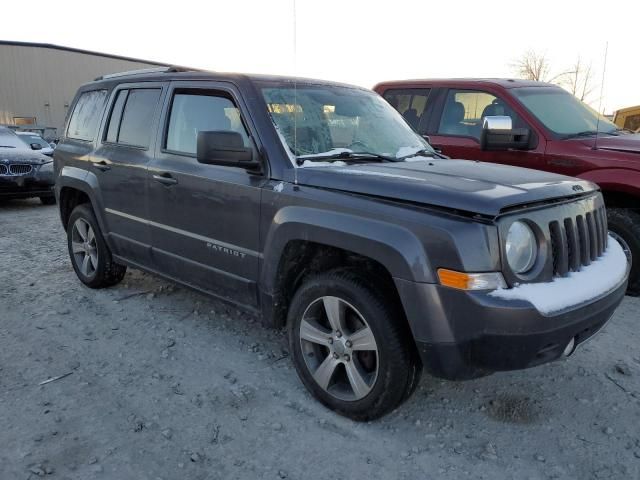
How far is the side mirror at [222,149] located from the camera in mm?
2877

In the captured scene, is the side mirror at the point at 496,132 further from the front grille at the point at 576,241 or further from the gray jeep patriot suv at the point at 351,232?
the front grille at the point at 576,241

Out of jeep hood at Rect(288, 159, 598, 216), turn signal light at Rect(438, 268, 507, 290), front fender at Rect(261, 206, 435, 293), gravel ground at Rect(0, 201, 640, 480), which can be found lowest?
gravel ground at Rect(0, 201, 640, 480)

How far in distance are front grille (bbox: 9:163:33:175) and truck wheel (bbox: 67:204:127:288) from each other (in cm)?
566

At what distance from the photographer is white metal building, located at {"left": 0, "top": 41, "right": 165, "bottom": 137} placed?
36406mm

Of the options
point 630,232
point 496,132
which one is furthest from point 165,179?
point 630,232

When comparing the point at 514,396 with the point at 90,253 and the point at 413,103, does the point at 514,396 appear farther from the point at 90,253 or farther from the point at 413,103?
the point at 413,103

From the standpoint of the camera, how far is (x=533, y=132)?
5.15 m

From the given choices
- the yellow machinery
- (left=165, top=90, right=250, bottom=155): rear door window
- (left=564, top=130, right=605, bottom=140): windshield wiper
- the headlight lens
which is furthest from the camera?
the yellow machinery

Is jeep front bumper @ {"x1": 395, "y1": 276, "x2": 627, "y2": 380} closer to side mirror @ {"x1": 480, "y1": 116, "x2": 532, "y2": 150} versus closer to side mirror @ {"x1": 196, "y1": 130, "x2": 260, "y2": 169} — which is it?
side mirror @ {"x1": 196, "y1": 130, "x2": 260, "y2": 169}

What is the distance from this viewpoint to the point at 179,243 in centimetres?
371

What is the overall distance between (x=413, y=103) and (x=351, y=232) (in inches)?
160

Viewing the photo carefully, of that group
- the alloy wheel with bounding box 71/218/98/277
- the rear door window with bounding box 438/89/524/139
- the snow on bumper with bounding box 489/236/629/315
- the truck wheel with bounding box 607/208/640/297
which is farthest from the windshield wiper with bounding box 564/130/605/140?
the alloy wheel with bounding box 71/218/98/277

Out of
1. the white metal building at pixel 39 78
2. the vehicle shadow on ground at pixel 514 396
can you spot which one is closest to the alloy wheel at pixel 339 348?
the vehicle shadow on ground at pixel 514 396

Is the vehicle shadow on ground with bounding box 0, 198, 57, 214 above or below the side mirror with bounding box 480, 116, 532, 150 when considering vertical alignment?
below
